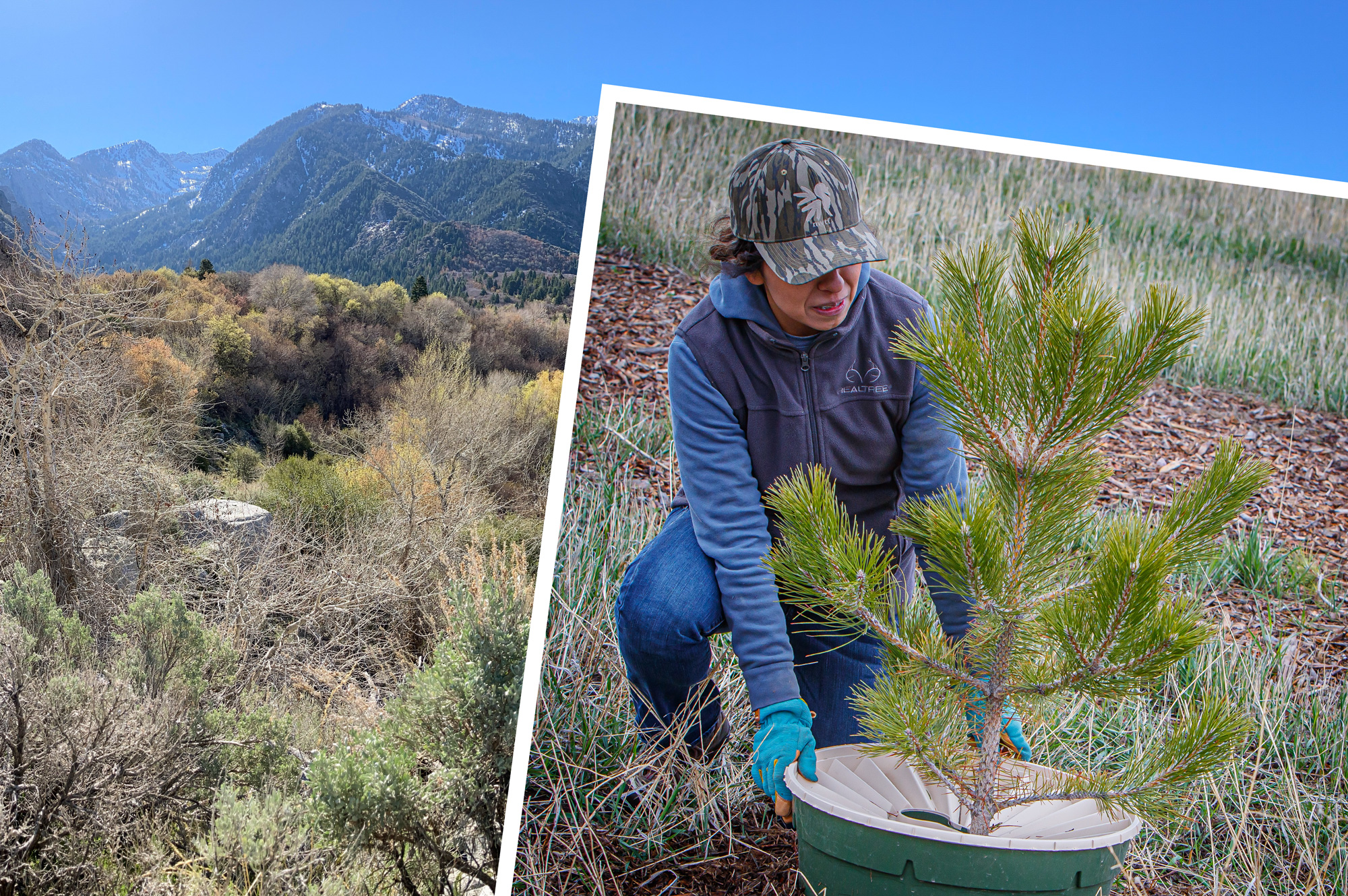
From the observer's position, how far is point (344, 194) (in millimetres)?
30422

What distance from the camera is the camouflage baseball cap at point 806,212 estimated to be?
117 cm

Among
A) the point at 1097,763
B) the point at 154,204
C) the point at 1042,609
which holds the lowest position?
the point at 1097,763

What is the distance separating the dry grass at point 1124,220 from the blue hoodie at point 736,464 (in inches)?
28.4

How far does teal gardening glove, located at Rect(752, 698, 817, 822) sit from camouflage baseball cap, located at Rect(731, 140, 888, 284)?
0.61m

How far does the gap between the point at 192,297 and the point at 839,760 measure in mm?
24499

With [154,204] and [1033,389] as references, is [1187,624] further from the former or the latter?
[154,204]

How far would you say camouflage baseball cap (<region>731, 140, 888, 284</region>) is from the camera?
3.82 ft

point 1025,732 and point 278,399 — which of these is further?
point 278,399

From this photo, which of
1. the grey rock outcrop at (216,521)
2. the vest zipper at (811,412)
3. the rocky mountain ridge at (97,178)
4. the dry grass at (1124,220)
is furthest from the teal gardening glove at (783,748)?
the rocky mountain ridge at (97,178)

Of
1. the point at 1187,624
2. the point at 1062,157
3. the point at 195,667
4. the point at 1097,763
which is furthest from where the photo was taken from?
the point at 195,667

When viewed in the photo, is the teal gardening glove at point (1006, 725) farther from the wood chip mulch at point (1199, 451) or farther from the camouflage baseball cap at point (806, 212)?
the wood chip mulch at point (1199, 451)

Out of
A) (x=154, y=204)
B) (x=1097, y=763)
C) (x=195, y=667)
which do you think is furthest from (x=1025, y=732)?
(x=154, y=204)

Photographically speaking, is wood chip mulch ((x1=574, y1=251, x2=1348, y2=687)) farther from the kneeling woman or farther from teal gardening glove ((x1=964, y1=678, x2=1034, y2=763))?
teal gardening glove ((x1=964, y1=678, x2=1034, y2=763))

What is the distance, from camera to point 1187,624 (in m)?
0.90
